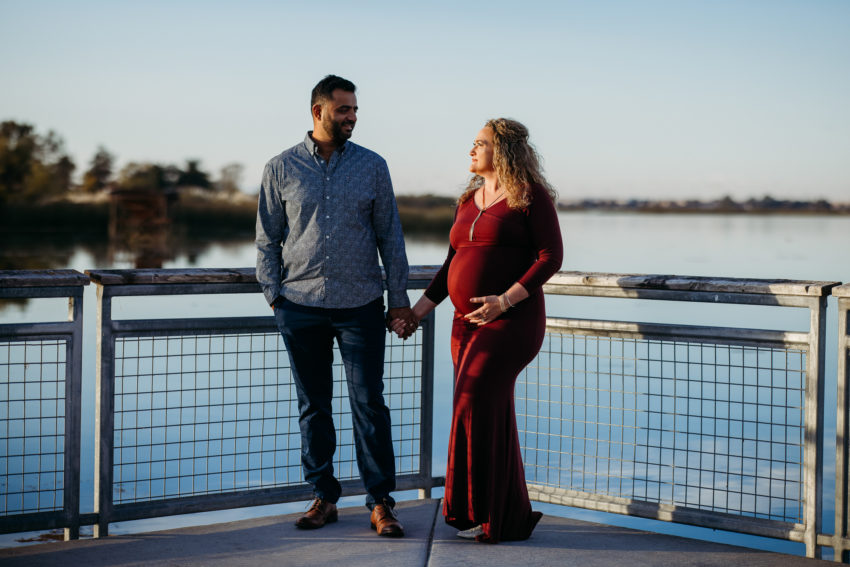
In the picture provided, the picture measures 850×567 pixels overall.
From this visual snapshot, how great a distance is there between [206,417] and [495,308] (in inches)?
55.3

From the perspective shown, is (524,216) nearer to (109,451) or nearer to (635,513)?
(635,513)

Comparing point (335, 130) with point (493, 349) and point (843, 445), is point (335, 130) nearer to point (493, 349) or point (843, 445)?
point (493, 349)

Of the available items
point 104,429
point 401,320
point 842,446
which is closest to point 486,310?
point 401,320

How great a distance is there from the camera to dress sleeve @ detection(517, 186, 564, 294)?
3590mm

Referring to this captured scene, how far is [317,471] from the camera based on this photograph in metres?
3.99

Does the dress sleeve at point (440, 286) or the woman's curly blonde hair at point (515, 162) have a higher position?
the woman's curly blonde hair at point (515, 162)

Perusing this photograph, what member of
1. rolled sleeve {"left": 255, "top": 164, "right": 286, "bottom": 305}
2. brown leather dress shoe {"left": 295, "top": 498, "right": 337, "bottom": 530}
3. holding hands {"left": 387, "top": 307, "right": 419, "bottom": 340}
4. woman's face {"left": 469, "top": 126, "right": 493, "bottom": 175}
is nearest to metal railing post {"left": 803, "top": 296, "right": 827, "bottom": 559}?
woman's face {"left": 469, "top": 126, "right": 493, "bottom": 175}

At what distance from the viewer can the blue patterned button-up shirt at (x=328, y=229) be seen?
3.79 m

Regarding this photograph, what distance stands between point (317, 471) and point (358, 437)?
0.80 ft

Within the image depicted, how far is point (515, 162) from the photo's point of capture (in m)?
3.66

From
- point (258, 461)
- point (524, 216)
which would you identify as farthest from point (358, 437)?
point (524, 216)

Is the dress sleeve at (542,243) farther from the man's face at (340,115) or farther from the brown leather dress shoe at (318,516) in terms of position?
the brown leather dress shoe at (318,516)

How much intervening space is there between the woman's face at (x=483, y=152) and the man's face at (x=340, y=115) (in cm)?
53

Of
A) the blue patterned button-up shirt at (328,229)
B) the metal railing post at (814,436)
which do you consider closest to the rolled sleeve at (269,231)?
the blue patterned button-up shirt at (328,229)
